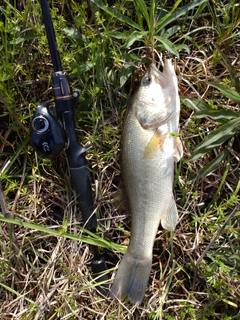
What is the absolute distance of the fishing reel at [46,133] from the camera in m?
2.28

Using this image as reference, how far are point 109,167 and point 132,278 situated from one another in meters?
0.69

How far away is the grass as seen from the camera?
95.3 inches

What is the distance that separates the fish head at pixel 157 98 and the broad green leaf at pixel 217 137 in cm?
25

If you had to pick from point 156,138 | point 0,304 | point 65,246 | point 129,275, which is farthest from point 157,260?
point 0,304

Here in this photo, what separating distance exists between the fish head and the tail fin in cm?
76

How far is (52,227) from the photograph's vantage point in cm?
260

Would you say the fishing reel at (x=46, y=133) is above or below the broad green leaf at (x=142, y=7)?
below

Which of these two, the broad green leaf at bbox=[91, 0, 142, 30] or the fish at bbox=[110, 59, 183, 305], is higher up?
the broad green leaf at bbox=[91, 0, 142, 30]

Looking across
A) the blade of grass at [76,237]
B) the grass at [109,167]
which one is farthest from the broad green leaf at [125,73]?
the blade of grass at [76,237]

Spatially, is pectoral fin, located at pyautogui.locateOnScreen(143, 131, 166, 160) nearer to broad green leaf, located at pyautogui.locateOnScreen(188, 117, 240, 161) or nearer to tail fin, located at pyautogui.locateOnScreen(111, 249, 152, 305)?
broad green leaf, located at pyautogui.locateOnScreen(188, 117, 240, 161)

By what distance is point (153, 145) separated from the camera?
2.26m

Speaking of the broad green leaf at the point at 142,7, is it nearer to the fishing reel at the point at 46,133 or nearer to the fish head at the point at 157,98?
the fish head at the point at 157,98

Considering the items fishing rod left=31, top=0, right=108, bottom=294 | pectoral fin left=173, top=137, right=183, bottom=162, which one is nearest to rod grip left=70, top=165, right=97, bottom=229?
fishing rod left=31, top=0, right=108, bottom=294

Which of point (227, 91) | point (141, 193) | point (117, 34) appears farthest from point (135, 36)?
point (141, 193)
